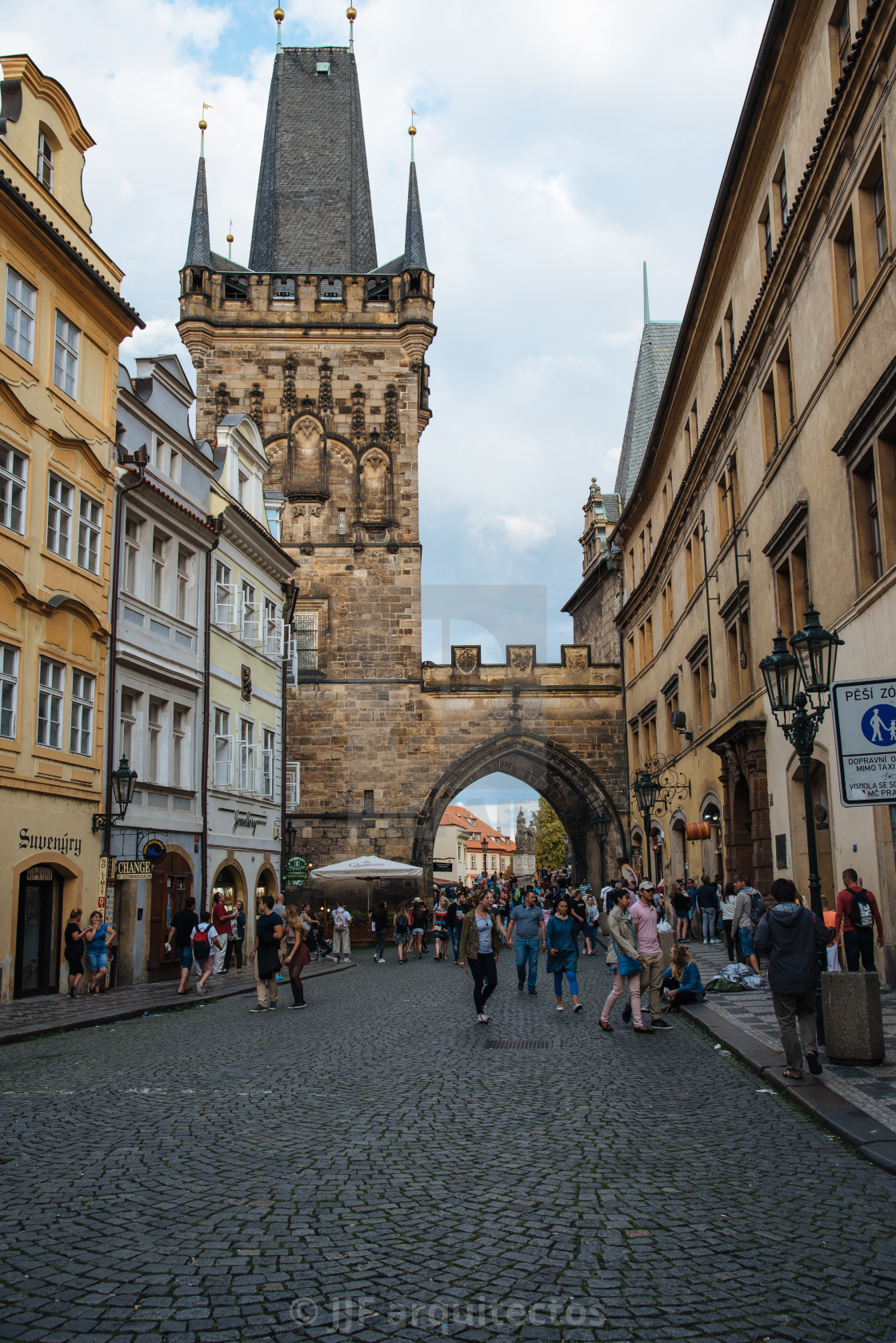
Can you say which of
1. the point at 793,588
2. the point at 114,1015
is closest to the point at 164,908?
the point at 114,1015

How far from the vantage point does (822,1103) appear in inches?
285

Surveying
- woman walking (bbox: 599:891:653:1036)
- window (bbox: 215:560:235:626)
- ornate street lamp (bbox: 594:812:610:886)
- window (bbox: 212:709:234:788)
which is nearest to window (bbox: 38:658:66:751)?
window (bbox: 212:709:234:788)

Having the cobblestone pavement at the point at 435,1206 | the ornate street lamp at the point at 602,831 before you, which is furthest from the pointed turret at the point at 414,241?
the cobblestone pavement at the point at 435,1206

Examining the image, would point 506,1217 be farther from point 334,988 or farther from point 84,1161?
point 334,988

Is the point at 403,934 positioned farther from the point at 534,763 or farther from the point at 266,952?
the point at 266,952

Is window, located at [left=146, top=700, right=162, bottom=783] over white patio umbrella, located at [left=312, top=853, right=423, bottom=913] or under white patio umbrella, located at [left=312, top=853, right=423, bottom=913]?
over

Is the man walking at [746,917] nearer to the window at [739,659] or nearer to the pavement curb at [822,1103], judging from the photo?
the pavement curb at [822,1103]

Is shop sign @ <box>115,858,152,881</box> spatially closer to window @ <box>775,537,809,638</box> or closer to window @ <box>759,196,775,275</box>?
window @ <box>775,537,809,638</box>

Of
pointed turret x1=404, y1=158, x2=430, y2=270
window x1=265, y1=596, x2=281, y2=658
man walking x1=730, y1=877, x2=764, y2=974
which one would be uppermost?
pointed turret x1=404, y1=158, x2=430, y2=270

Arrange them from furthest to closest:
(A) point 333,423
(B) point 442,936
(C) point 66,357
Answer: (A) point 333,423 → (B) point 442,936 → (C) point 66,357

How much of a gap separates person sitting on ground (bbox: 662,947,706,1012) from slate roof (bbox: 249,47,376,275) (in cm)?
3415

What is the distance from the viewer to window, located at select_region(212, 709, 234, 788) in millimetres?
Result: 24812

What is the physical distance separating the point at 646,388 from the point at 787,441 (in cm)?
2676

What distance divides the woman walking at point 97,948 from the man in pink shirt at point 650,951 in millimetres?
8888
